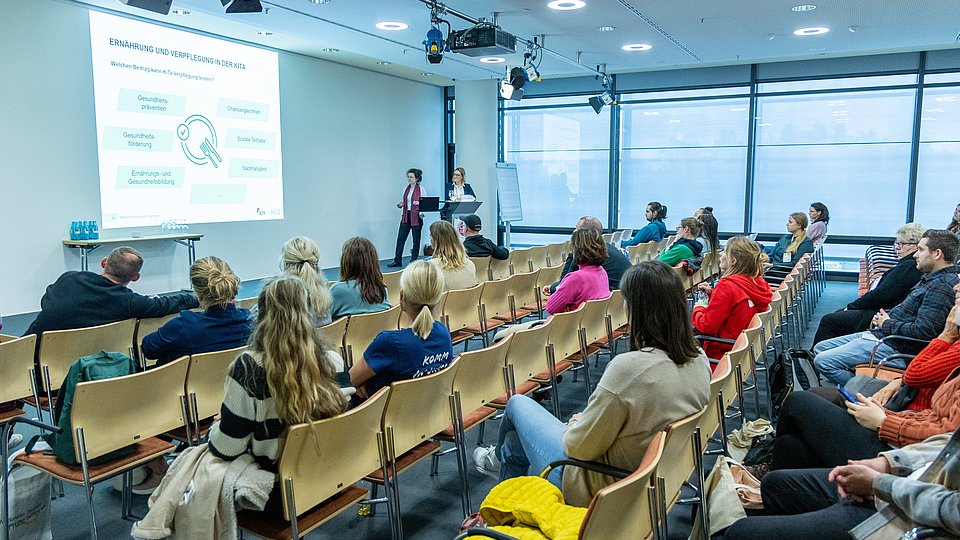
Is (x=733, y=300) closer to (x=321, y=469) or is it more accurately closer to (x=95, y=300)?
(x=321, y=469)

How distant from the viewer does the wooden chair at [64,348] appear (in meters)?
3.26

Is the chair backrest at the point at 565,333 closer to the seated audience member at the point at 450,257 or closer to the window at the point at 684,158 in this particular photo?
the seated audience member at the point at 450,257

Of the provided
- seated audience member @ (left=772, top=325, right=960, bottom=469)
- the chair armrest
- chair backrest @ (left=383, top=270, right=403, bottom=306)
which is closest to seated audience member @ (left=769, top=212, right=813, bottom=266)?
chair backrest @ (left=383, top=270, right=403, bottom=306)

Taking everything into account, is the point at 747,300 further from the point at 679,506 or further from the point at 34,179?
the point at 34,179

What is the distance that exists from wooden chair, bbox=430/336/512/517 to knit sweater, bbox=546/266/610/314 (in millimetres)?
1263

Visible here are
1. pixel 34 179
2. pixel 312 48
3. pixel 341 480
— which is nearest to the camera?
pixel 341 480

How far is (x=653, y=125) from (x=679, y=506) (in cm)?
988

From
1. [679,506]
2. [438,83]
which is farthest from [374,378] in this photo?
[438,83]

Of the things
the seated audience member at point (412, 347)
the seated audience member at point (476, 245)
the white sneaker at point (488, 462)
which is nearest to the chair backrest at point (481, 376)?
the seated audience member at point (412, 347)

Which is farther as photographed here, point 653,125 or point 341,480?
point 653,125

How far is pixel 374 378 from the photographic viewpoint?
9.27ft

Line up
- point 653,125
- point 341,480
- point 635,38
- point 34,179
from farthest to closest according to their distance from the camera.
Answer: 1. point 653,125
2. point 635,38
3. point 34,179
4. point 341,480

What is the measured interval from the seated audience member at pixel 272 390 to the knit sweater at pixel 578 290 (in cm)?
255

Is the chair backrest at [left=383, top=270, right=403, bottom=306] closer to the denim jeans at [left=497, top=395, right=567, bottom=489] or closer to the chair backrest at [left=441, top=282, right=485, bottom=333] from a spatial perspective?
the chair backrest at [left=441, top=282, right=485, bottom=333]
